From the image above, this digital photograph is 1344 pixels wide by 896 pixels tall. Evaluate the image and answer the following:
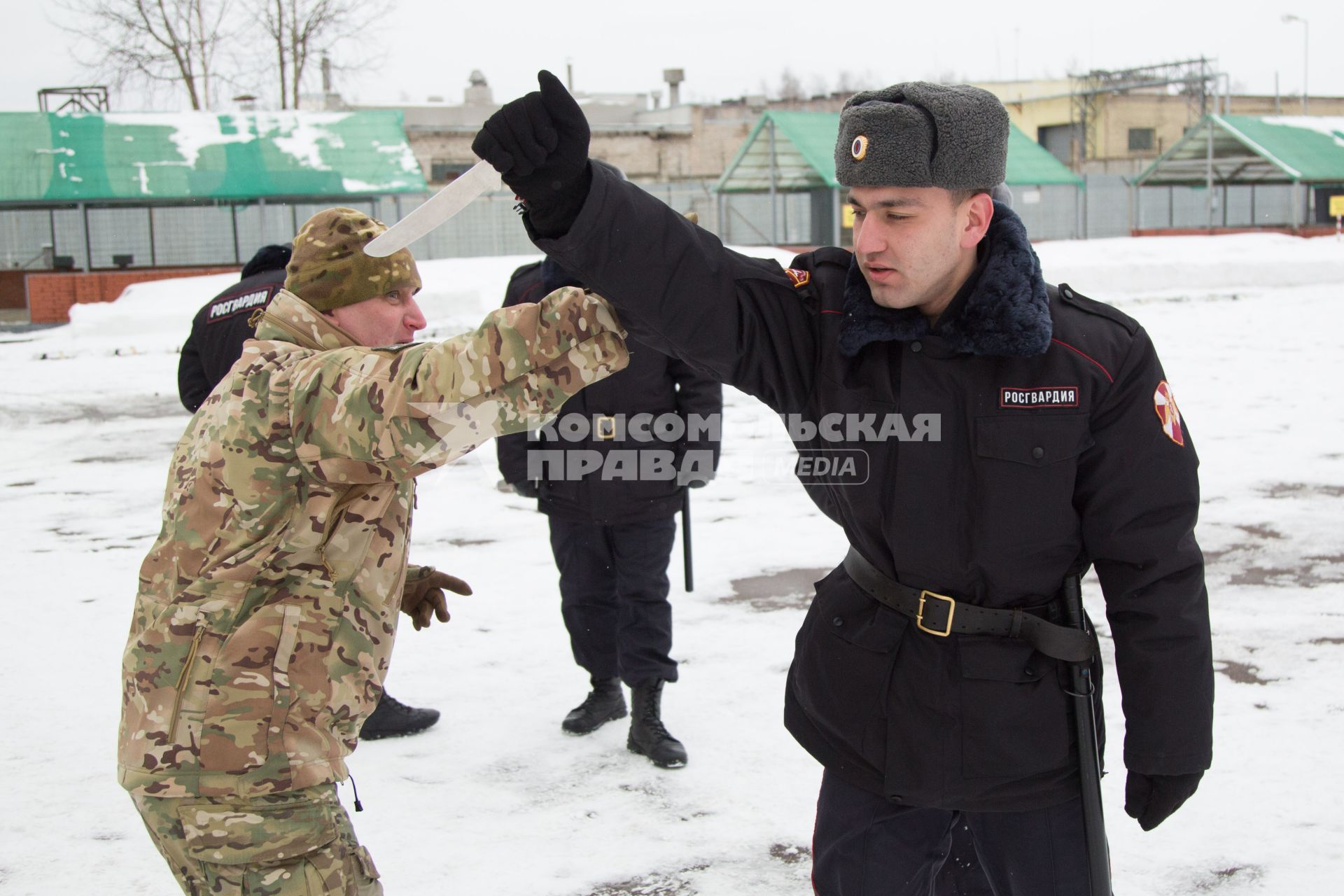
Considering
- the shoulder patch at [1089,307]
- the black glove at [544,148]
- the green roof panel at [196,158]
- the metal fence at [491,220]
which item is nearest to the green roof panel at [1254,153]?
the metal fence at [491,220]

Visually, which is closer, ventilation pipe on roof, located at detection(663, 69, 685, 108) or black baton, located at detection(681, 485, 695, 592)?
black baton, located at detection(681, 485, 695, 592)

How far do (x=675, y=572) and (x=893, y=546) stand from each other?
13.4 ft

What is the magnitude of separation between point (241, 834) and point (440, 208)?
3.55 ft

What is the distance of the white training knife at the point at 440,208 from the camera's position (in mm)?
1725

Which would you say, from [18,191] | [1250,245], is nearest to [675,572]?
[18,191]

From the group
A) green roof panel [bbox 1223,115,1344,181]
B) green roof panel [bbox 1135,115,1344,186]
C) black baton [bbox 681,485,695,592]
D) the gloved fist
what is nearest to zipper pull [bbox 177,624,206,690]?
the gloved fist

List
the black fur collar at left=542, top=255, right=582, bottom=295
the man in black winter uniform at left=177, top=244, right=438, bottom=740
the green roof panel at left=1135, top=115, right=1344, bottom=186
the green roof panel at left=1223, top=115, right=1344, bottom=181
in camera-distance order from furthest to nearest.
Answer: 1. the green roof panel at left=1135, top=115, right=1344, bottom=186
2. the green roof panel at left=1223, top=115, right=1344, bottom=181
3. the man in black winter uniform at left=177, top=244, right=438, bottom=740
4. the black fur collar at left=542, top=255, right=582, bottom=295

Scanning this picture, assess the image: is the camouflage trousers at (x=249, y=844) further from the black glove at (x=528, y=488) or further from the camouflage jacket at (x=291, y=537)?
the black glove at (x=528, y=488)

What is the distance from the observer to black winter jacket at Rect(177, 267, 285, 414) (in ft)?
14.0

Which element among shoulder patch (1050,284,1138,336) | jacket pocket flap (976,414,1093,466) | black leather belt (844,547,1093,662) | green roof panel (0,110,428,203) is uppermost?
green roof panel (0,110,428,203)

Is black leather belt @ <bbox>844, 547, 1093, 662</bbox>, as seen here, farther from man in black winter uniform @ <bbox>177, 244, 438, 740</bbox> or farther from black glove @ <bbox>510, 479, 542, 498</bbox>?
man in black winter uniform @ <bbox>177, 244, 438, 740</bbox>

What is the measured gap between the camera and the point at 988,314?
1915 millimetres

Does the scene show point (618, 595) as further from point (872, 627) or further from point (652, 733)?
point (872, 627)

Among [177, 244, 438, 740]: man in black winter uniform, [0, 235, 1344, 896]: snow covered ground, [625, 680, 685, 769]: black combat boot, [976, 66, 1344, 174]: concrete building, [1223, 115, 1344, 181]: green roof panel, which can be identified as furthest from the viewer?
[976, 66, 1344, 174]: concrete building
